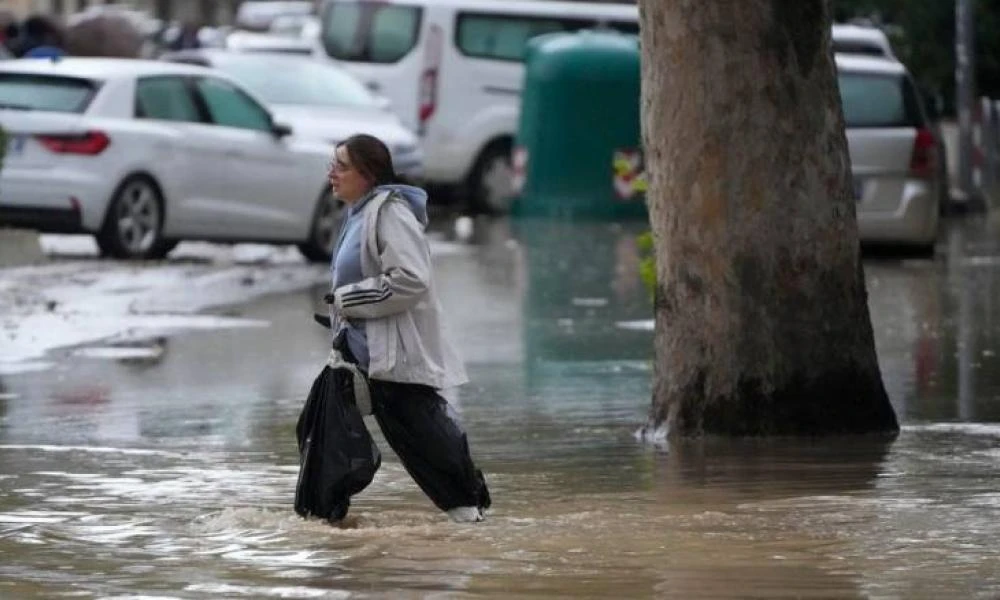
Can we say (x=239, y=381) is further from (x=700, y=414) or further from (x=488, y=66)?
(x=488, y=66)

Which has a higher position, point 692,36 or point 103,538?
point 692,36

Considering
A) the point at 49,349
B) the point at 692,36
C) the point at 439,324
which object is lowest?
the point at 49,349

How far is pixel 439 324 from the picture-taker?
941cm

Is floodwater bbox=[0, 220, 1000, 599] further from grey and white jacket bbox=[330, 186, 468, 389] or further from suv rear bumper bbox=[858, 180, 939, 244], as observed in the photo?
suv rear bumper bbox=[858, 180, 939, 244]

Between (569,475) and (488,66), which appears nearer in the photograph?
(569,475)

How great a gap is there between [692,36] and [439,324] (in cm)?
265

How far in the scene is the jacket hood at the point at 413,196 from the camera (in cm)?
940

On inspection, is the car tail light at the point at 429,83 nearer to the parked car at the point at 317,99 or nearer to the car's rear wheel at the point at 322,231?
the parked car at the point at 317,99

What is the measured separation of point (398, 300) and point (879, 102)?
1527 centimetres

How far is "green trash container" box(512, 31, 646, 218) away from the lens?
29719 millimetres

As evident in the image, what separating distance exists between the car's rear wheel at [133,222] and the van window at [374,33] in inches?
381

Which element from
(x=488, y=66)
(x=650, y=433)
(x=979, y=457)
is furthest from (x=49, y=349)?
(x=488, y=66)

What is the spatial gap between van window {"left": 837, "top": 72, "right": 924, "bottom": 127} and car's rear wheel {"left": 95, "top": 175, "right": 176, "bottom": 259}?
18.9 feet

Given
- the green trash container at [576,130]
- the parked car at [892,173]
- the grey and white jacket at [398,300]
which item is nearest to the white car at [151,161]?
the parked car at [892,173]
